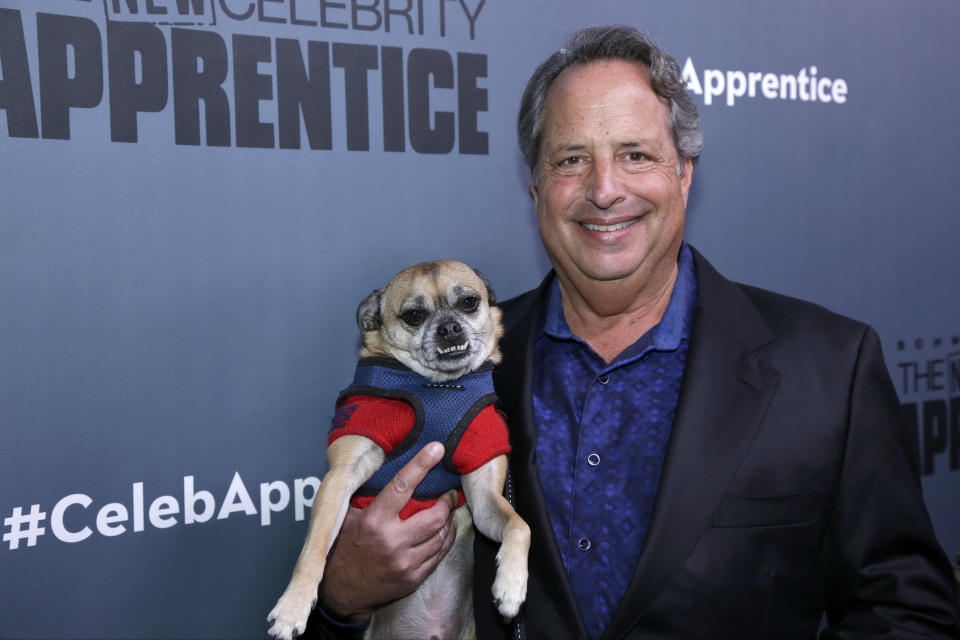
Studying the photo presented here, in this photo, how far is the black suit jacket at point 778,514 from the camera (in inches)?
58.8

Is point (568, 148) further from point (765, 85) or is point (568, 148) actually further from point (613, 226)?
point (765, 85)

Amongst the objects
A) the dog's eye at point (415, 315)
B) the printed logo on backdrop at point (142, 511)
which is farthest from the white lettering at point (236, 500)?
the dog's eye at point (415, 315)

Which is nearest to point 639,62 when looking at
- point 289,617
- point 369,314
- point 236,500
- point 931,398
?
point 369,314

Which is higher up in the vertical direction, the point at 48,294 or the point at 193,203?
the point at 193,203

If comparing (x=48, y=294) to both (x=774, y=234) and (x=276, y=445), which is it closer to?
(x=276, y=445)

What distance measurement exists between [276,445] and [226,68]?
1.07 metres

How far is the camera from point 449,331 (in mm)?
1841

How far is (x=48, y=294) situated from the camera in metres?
1.80

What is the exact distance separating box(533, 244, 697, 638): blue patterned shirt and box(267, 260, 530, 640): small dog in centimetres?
12

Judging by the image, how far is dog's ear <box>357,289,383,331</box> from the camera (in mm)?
1985

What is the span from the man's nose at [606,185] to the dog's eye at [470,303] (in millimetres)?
454

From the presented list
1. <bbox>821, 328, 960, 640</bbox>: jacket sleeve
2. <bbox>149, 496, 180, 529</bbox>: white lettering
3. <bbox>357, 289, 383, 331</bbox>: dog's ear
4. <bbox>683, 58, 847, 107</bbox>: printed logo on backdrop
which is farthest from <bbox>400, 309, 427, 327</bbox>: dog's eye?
<bbox>683, 58, 847, 107</bbox>: printed logo on backdrop

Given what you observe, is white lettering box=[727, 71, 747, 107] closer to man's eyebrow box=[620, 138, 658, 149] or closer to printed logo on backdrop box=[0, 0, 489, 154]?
printed logo on backdrop box=[0, 0, 489, 154]

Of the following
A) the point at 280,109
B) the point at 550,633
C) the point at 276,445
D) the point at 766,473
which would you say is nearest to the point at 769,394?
the point at 766,473
